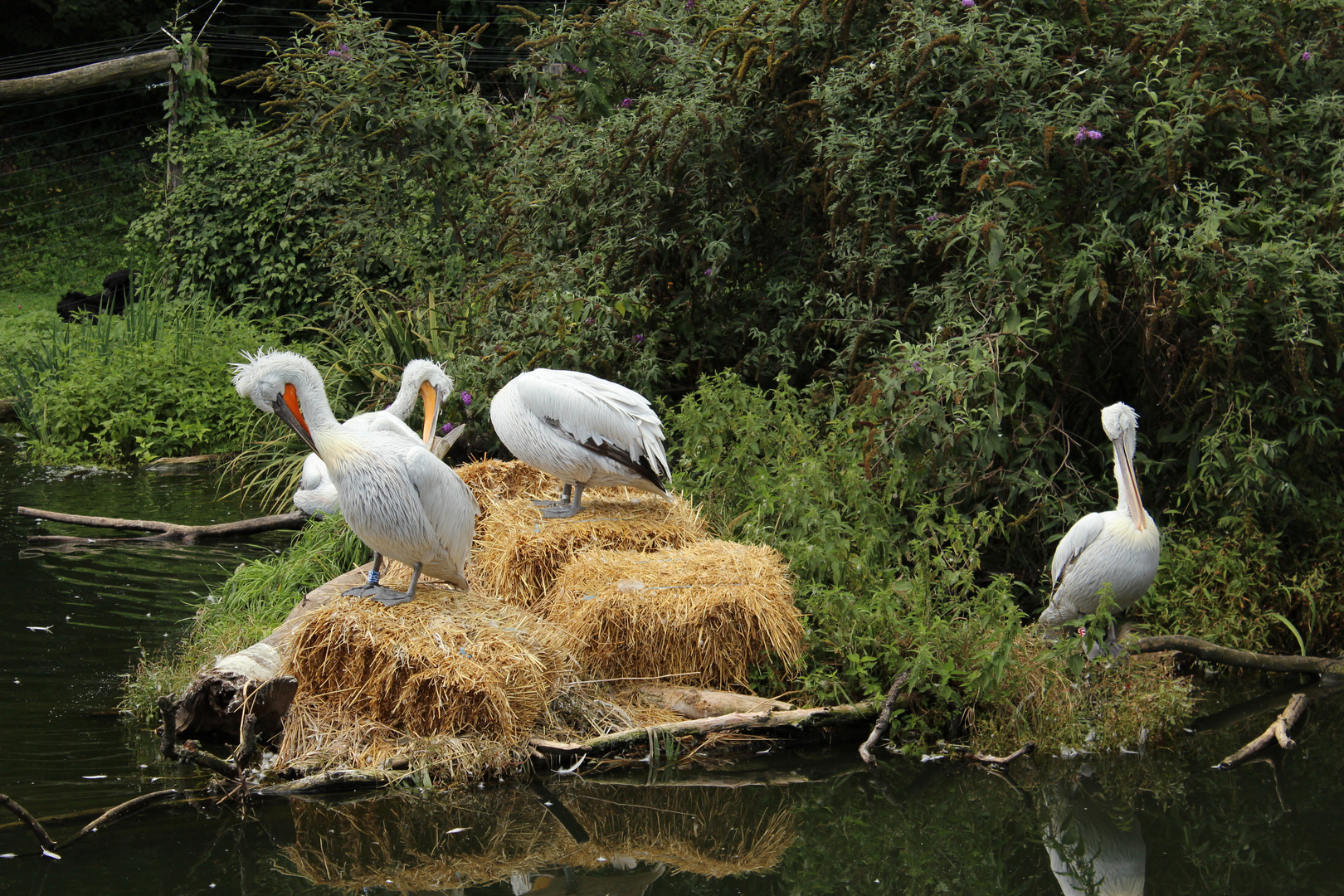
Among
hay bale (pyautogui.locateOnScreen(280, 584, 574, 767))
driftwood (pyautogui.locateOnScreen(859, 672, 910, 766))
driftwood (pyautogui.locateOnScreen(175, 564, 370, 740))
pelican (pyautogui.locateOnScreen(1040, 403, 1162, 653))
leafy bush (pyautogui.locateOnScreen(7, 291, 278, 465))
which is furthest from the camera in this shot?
leafy bush (pyautogui.locateOnScreen(7, 291, 278, 465))

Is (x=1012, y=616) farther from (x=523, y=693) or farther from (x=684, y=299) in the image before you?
(x=684, y=299)

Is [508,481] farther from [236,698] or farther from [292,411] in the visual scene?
[236,698]

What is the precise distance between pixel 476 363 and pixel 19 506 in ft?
9.94

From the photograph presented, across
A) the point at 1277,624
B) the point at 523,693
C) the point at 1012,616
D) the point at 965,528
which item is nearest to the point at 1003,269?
the point at 965,528

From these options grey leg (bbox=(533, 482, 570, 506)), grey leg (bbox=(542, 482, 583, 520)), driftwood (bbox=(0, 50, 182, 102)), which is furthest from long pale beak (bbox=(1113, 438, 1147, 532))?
driftwood (bbox=(0, 50, 182, 102))

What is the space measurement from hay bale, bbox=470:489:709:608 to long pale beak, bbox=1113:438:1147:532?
6.04 ft

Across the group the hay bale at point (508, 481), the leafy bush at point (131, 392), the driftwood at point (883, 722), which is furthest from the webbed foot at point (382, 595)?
the leafy bush at point (131, 392)

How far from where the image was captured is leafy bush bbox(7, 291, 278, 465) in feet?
29.6

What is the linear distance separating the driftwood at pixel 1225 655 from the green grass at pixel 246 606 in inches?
148

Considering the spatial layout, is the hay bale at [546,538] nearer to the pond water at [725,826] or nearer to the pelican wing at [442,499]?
the pelican wing at [442,499]

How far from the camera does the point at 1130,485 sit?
4797 mm

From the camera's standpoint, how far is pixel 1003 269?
18.2ft

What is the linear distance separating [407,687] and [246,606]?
1940 millimetres

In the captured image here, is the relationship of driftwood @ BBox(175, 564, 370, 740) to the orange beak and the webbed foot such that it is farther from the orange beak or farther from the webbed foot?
the orange beak
